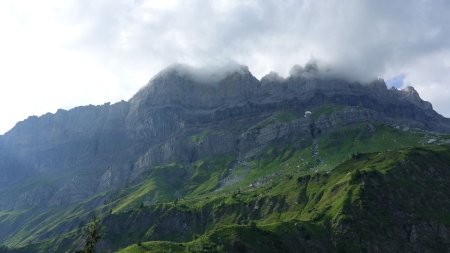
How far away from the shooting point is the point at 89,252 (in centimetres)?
5828

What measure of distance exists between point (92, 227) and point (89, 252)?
308 centimetres

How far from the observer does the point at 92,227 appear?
5947cm
